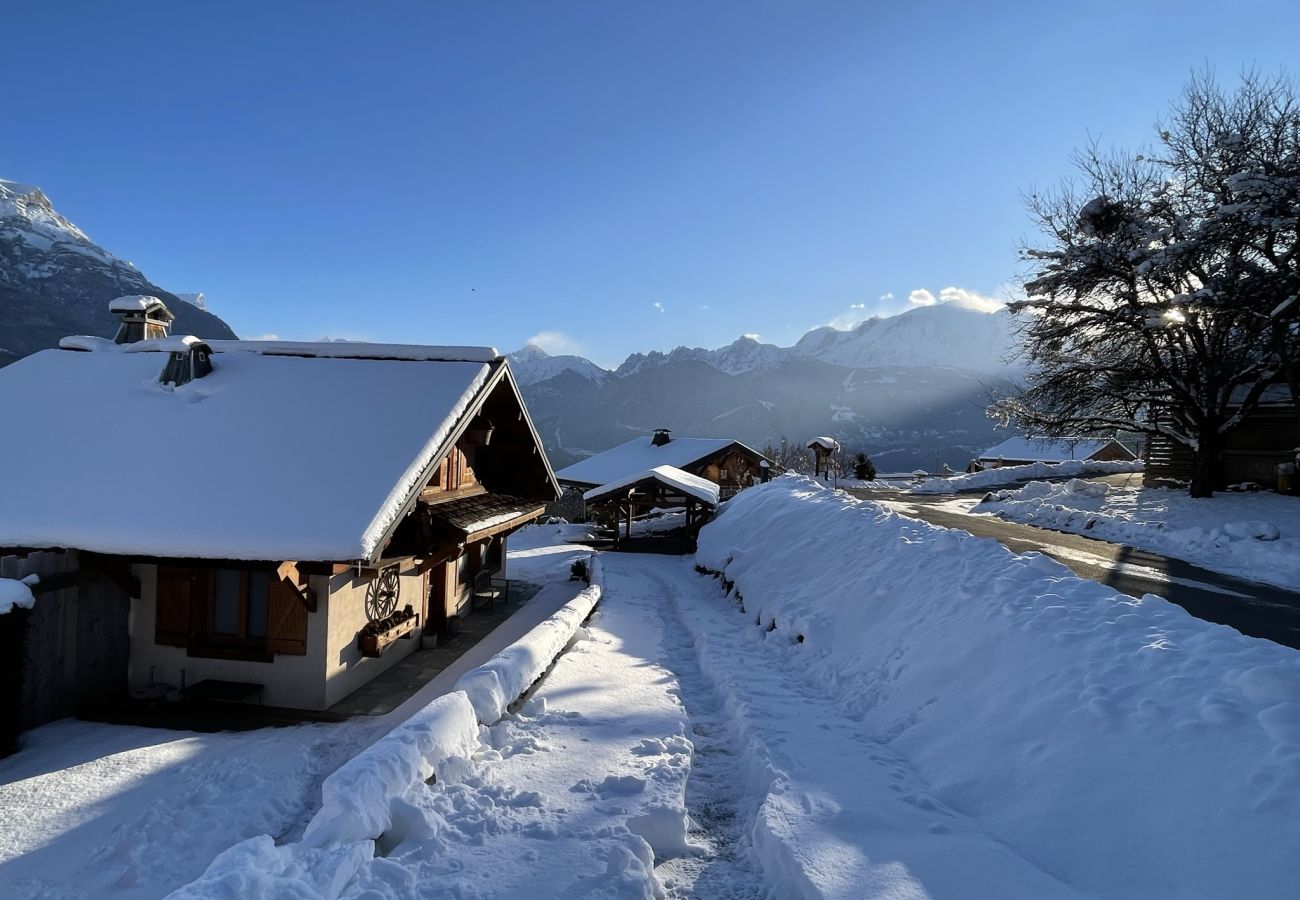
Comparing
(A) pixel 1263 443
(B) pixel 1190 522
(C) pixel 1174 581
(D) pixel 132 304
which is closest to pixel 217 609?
(D) pixel 132 304

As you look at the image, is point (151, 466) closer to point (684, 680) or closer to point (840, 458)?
point (684, 680)

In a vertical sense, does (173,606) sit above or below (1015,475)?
below

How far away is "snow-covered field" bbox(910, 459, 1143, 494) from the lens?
121 ft

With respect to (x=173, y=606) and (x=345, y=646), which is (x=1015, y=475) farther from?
(x=173, y=606)

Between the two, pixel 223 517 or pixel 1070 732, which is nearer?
pixel 1070 732

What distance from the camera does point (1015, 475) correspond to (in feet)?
128

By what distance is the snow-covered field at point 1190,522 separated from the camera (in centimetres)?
1355

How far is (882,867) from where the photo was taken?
4.37 meters

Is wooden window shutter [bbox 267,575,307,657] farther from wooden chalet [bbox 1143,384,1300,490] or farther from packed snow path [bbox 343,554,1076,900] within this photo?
wooden chalet [bbox 1143,384,1300,490]

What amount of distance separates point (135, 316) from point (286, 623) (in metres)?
9.52

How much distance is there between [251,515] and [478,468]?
7.06m

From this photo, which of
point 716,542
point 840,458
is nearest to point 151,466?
point 716,542

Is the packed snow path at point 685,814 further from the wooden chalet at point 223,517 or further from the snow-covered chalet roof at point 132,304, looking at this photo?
the snow-covered chalet roof at point 132,304

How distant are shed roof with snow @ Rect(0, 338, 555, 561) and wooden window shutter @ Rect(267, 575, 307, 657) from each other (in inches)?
51.3
